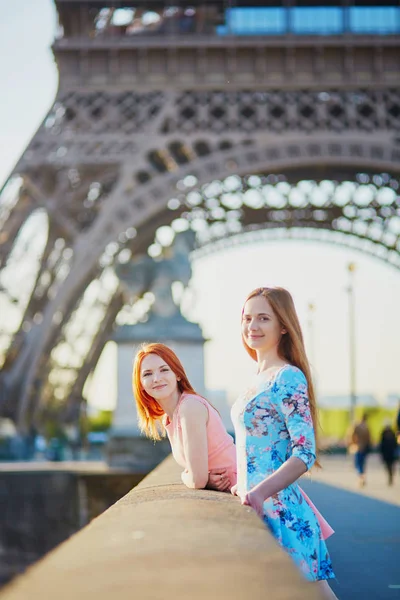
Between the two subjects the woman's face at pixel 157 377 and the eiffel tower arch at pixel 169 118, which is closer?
the woman's face at pixel 157 377

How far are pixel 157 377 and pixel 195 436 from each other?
1.56ft

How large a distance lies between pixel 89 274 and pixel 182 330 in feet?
19.5

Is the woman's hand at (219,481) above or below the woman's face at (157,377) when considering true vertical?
below

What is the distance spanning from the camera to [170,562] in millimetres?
2516

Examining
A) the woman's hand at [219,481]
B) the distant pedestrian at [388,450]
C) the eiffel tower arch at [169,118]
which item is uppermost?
the eiffel tower arch at [169,118]

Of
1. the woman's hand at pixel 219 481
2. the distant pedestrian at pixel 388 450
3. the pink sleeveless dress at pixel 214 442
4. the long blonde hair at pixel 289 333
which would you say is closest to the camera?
the long blonde hair at pixel 289 333

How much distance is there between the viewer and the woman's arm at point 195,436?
15.4 ft

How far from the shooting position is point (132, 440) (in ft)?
56.4

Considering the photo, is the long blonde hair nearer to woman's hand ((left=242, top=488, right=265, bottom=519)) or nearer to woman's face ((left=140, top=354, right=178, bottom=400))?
woman's hand ((left=242, top=488, right=265, bottom=519))

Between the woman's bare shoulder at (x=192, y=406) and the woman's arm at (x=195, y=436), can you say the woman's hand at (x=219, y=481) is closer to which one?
the woman's arm at (x=195, y=436)

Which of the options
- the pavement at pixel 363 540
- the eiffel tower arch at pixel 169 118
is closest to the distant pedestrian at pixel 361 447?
the pavement at pixel 363 540

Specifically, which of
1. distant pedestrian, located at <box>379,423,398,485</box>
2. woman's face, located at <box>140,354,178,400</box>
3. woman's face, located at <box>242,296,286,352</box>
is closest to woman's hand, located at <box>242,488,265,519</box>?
woman's face, located at <box>242,296,286,352</box>

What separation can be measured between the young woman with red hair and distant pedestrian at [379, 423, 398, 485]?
11006 mm

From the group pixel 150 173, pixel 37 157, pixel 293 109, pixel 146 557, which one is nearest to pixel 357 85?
pixel 293 109
